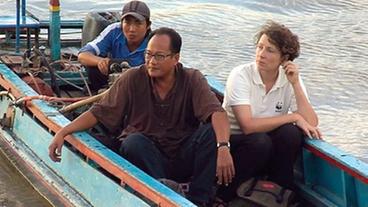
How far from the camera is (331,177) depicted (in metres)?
5.59

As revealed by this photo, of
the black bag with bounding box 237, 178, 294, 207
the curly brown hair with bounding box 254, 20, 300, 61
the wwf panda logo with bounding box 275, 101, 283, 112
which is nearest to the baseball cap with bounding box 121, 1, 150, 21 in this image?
the curly brown hair with bounding box 254, 20, 300, 61

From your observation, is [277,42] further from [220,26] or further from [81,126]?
[220,26]

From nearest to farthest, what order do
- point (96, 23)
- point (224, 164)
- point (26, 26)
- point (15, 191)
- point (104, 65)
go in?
point (224, 164), point (104, 65), point (15, 191), point (96, 23), point (26, 26)

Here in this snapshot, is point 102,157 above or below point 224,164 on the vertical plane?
below

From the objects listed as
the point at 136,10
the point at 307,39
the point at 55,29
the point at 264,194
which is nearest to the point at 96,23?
the point at 55,29

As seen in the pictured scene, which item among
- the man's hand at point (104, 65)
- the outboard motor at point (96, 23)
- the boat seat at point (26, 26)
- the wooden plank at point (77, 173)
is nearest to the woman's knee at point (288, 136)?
the wooden plank at point (77, 173)

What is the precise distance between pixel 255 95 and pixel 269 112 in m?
0.14

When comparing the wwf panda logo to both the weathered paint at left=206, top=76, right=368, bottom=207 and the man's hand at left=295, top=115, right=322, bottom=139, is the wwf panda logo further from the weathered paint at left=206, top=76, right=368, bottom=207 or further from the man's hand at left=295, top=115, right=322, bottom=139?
the weathered paint at left=206, top=76, right=368, bottom=207

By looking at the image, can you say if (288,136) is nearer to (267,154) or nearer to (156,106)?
(267,154)

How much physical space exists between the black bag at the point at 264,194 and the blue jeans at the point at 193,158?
256mm

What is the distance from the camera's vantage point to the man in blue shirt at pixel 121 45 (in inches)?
256

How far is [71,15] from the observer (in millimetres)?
14039

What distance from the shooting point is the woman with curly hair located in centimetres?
559

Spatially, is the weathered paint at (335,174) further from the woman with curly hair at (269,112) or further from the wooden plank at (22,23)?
the wooden plank at (22,23)
